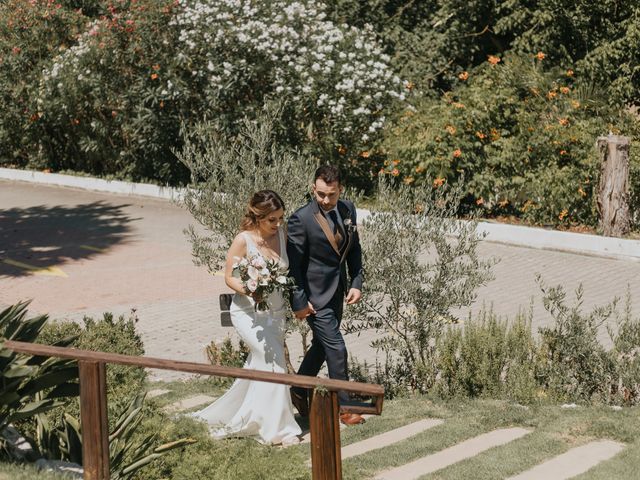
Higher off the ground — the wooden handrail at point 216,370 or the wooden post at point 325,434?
the wooden handrail at point 216,370

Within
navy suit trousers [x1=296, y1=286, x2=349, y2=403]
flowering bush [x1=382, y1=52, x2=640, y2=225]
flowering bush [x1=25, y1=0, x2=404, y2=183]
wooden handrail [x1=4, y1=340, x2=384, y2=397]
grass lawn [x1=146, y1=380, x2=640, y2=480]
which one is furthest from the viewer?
flowering bush [x1=25, y1=0, x2=404, y2=183]

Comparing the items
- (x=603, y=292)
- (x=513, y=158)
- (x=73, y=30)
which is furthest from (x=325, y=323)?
(x=73, y=30)

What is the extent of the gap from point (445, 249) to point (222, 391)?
7.25ft

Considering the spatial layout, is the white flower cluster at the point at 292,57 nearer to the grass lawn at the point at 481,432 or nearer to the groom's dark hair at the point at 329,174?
the grass lawn at the point at 481,432

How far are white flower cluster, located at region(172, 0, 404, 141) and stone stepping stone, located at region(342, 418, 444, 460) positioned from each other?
35.2 ft

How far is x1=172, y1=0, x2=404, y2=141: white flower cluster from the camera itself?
18.0 metres

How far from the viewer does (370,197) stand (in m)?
18.5

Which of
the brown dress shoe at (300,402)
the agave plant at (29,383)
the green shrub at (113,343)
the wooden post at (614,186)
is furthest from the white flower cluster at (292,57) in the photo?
the agave plant at (29,383)

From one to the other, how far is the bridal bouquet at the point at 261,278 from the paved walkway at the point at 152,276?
299 cm

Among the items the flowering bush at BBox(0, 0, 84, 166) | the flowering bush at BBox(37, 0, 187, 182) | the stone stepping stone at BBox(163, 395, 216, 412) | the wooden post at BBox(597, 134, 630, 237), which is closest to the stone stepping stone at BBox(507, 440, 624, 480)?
the stone stepping stone at BBox(163, 395, 216, 412)

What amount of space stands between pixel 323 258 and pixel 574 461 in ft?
7.14

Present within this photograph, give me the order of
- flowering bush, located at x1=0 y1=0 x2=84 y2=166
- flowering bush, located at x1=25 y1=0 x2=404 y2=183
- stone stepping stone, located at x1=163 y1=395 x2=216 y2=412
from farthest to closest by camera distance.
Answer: flowering bush, located at x1=0 y1=0 x2=84 y2=166
flowering bush, located at x1=25 y1=0 x2=404 y2=183
stone stepping stone, located at x1=163 y1=395 x2=216 y2=412

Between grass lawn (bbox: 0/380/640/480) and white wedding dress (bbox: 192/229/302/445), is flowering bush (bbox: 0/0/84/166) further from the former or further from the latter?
white wedding dress (bbox: 192/229/302/445)

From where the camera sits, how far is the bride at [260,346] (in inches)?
280
